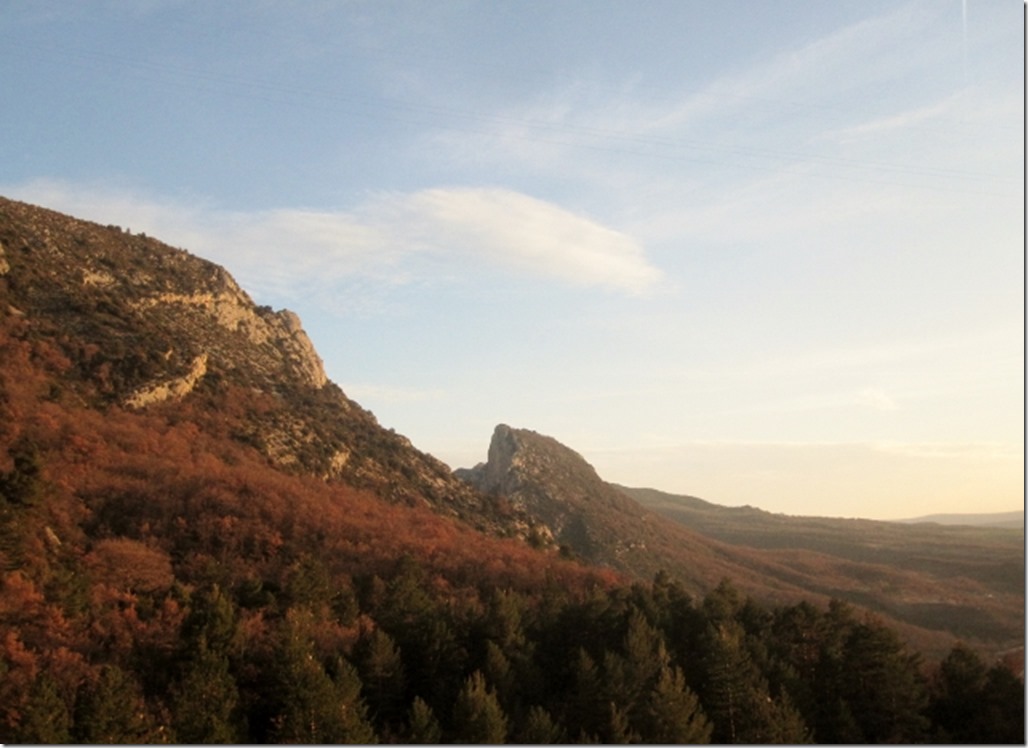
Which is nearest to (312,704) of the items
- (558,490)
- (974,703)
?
(974,703)

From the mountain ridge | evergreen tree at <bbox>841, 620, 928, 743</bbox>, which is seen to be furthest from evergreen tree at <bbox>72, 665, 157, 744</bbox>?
the mountain ridge

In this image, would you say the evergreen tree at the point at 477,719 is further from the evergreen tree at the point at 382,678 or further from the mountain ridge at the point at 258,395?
the mountain ridge at the point at 258,395

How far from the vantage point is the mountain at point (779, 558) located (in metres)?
82.3

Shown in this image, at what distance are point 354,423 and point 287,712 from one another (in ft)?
187

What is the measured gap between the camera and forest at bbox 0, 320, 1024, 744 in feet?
79.3

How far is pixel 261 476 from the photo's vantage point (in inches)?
2052

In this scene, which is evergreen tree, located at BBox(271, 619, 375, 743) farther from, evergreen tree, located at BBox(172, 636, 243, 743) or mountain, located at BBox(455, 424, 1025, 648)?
mountain, located at BBox(455, 424, 1025, 648)

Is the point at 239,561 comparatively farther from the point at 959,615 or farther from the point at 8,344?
the point at 959,615

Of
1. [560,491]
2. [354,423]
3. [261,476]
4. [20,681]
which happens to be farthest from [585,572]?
[560,491]

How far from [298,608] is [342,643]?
119 inches

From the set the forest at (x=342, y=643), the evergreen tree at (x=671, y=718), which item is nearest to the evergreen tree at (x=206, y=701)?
the forest at (x=342, y=643)

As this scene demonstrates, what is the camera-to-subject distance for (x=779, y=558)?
117750 mm

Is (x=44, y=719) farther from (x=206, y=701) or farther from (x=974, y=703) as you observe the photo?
(x=974, y=703)

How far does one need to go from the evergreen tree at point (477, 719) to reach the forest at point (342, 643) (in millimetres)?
72
